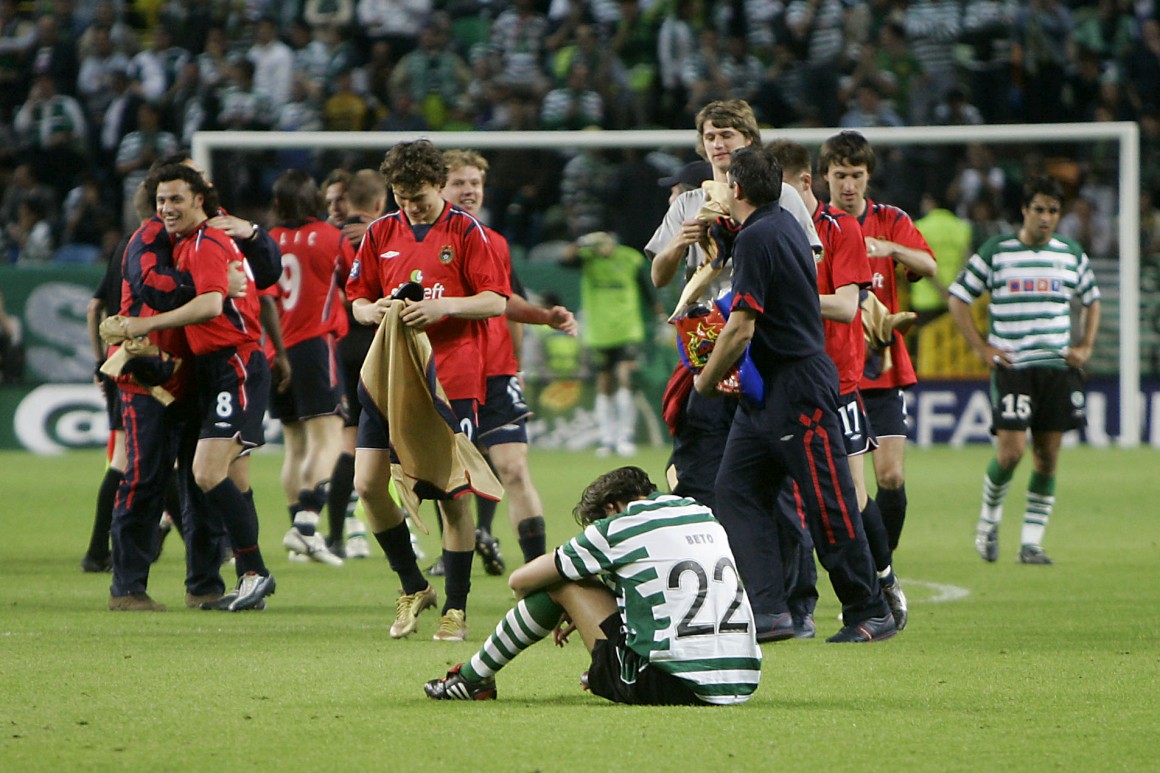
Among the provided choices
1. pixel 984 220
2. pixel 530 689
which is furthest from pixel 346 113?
pixel 530 689

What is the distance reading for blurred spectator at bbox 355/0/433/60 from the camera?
23.3m

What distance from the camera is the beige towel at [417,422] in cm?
740

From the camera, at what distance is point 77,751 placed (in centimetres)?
508

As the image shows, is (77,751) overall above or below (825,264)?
below

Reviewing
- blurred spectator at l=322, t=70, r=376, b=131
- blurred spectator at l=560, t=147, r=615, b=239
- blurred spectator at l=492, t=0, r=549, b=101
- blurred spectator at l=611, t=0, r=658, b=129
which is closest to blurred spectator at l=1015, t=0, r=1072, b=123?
blurred spectator at l=611, t=0, r=658, b=129

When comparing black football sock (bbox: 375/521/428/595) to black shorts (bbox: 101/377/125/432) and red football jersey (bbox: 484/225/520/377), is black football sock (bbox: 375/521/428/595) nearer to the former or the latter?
red football jersey (bbox: 484/225/520/377)

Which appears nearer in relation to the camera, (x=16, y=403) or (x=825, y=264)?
(x=825, y=264)

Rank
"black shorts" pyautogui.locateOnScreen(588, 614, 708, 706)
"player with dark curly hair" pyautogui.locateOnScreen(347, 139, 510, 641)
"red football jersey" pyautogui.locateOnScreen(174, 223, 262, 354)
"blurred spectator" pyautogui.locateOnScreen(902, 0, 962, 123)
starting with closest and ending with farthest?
"black shorts" pyautogui.locateOnScreen(588, 614, 708, 706)
"player with dark curly hair" pyautogui.locateOnScreen(347, 139, 510, 641)
"red football jersey" pyautogui.locateOnScreen(174, 223, 262, 354)
"blurred spectator" pyautogui.locateOnScreen(902, 0, 962, 123)

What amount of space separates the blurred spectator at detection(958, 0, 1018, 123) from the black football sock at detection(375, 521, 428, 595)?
1604cm

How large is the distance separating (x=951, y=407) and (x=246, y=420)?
1234 cm

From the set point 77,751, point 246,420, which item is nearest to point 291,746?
point 77,751

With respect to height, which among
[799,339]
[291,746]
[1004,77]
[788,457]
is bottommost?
[291,746]

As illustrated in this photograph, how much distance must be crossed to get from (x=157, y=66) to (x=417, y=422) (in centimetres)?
1629

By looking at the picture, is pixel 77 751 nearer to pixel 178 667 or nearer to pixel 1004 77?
pixel 178 667
